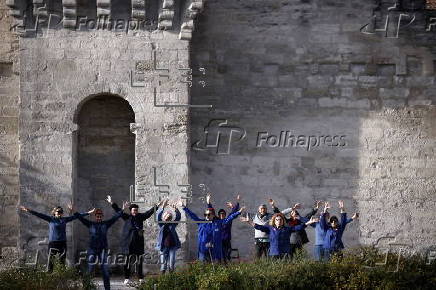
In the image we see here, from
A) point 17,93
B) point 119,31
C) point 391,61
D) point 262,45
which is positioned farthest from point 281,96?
point 17,93

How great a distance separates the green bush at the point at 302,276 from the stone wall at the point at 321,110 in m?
3.44

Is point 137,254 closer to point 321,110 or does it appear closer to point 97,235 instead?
point 97,235

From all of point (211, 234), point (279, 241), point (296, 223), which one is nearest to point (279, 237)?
point (279, 241)

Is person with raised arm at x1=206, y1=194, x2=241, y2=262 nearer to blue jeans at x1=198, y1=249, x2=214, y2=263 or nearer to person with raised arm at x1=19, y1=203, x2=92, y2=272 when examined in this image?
blue jeans at x1=198, y1=249, x2=214, y2=263

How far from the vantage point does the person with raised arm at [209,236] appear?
60.7ft

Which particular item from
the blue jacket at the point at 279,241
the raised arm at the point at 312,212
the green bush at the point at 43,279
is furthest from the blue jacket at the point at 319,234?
the green bush at the point at 43,279

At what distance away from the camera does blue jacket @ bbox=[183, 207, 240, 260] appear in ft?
60.7

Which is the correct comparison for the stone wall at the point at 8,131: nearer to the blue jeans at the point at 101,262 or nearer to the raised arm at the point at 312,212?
the blue jeans at the point at 101,262

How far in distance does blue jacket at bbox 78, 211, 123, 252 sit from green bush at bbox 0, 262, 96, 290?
127 centimetres

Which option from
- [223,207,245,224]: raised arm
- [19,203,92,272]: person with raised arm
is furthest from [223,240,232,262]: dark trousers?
[19,203,92,272]: person with raised arm

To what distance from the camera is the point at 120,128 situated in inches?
782

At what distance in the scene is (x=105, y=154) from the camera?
19.8m

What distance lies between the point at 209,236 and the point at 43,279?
351 centimetres

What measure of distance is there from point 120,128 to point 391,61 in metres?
5.68
